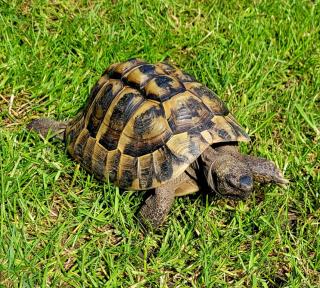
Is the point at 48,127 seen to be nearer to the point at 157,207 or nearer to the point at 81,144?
the point at 81,144

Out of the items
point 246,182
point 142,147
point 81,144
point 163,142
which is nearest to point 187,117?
point 163,142

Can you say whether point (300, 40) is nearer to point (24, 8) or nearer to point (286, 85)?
point (286, 85)

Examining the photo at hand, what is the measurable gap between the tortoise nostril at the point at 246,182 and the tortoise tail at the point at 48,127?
140cm

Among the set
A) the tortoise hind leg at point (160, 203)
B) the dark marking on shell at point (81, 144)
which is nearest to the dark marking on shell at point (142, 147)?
the tortoise hind leg at point (160, 203)

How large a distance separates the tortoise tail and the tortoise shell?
27 centimetres

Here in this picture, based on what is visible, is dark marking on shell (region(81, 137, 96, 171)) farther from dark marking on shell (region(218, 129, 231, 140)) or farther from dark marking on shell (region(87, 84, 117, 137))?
dark marking on shell (region(218, 129, 231, 140))

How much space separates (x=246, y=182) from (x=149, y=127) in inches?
27.1

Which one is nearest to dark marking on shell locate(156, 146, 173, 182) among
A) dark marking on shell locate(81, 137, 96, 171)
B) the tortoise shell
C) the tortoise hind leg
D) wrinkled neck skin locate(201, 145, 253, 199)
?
the tortoise shell

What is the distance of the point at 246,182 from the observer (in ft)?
11.3

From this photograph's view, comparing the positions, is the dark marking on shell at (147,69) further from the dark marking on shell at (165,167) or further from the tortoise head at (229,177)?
the tortoise head at (229,177)

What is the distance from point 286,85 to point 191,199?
1625mm

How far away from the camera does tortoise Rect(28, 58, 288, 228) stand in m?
3.54

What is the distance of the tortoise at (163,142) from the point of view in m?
3.54

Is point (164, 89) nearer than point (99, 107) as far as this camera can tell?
Yes
